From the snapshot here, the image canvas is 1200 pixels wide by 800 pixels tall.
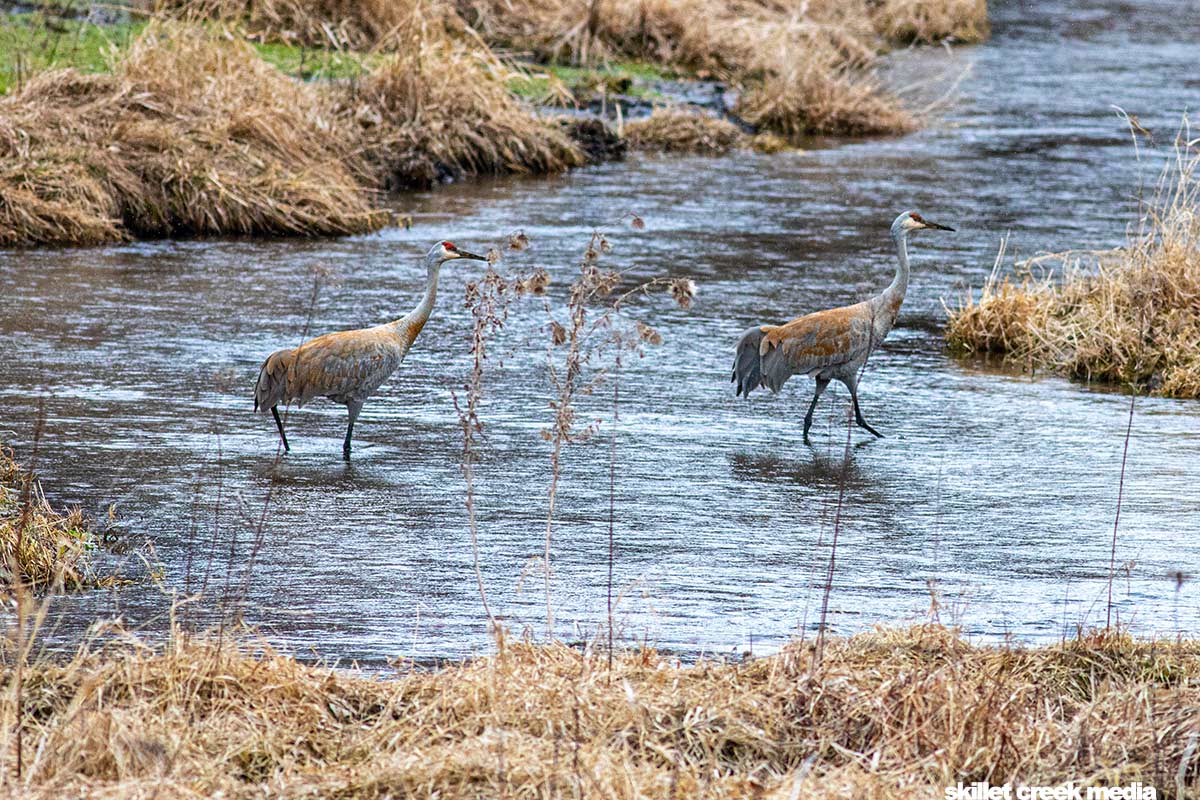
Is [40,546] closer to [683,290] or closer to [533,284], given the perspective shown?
[533,284]

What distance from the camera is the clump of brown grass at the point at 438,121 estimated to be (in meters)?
17.6

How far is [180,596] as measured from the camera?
647 cm

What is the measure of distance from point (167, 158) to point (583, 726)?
11037 millimetres

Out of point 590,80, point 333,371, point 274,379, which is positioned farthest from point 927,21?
point 274,379

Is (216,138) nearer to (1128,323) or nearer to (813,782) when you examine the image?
(1128,323)

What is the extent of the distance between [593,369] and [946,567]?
4.21 m

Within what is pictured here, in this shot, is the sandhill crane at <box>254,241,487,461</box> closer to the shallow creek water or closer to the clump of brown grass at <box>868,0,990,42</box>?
the shallow creek water

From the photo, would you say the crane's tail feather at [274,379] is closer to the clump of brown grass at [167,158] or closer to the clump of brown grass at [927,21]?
the clump of brown grass at [167,158]

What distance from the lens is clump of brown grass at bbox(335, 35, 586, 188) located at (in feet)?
57.7

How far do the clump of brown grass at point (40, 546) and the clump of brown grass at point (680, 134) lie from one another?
14.0 metres

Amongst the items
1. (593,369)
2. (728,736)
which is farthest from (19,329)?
(728,736)

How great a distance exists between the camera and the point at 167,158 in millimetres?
14875

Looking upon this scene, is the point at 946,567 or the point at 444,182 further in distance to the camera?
the point at 444,182

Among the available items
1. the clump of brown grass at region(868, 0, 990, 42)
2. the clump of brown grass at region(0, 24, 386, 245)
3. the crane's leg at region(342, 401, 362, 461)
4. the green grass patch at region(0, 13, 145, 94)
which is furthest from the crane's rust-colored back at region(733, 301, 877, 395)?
the clump of brown grass at region(868, 0, 990, 42)
